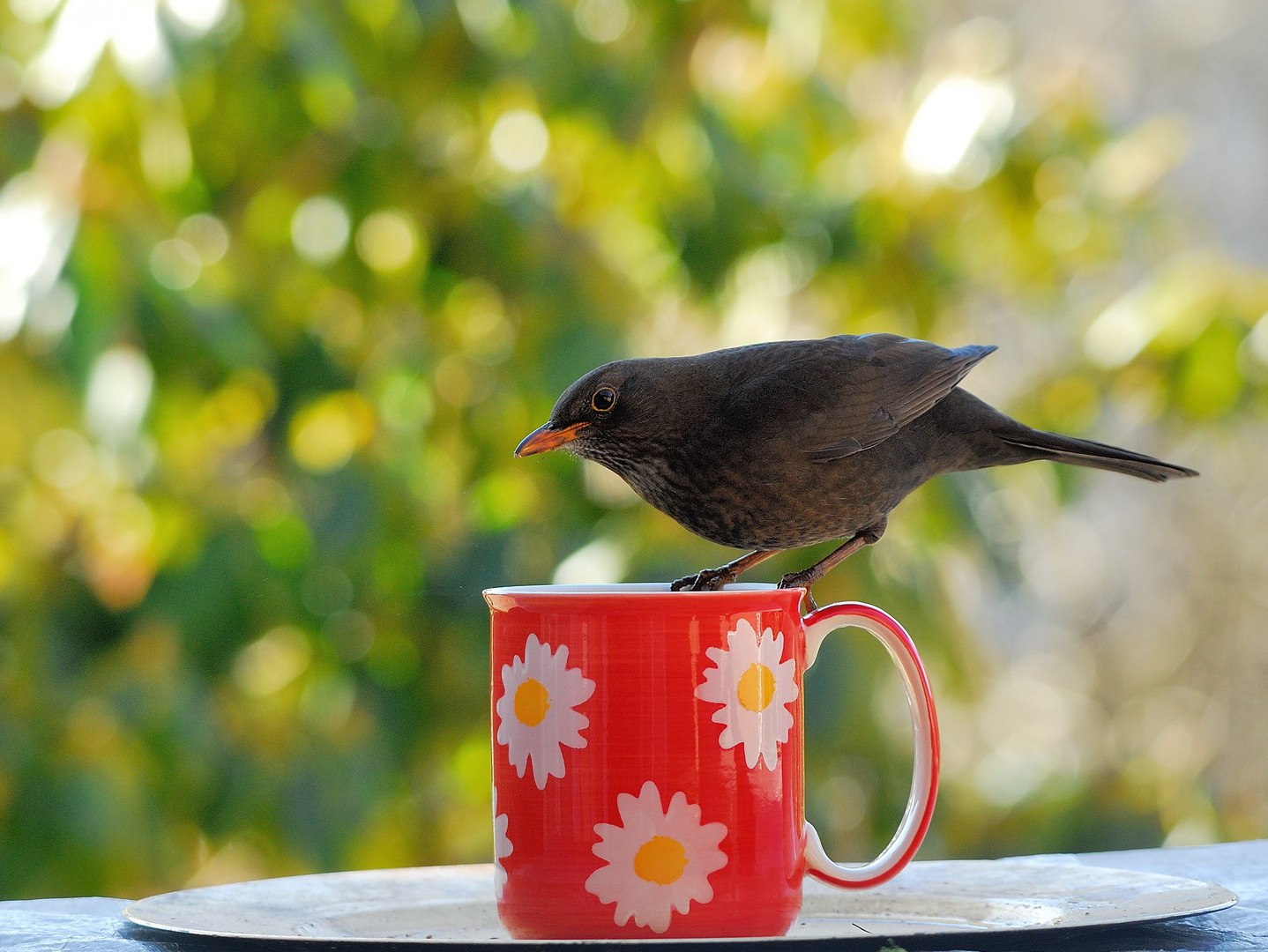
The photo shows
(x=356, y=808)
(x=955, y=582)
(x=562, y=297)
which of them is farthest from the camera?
(x=955, y=582)

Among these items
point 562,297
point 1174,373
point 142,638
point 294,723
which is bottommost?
point 294,723

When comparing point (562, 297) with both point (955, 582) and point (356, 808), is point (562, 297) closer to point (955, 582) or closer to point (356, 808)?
point (356, 808)

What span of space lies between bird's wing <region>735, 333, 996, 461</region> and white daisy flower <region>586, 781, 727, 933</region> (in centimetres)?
30

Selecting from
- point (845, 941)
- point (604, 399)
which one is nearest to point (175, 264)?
point (604, 399)

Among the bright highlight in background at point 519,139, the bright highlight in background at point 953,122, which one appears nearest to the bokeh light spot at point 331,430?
the bright highlight in background at point 519,139

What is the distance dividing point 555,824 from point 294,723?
1.99 meters

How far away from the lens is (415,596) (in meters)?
2.76

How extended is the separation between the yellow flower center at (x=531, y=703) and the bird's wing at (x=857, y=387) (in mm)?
279

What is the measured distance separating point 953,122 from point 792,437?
216cm

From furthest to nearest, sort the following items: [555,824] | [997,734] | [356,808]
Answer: [997,734], [356,808], [555,824]

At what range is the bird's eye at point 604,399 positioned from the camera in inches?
41.7

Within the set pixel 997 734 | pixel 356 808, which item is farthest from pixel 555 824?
pixel 997 734

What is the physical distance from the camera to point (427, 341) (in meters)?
2.96

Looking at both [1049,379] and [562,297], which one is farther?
[1049,379]
